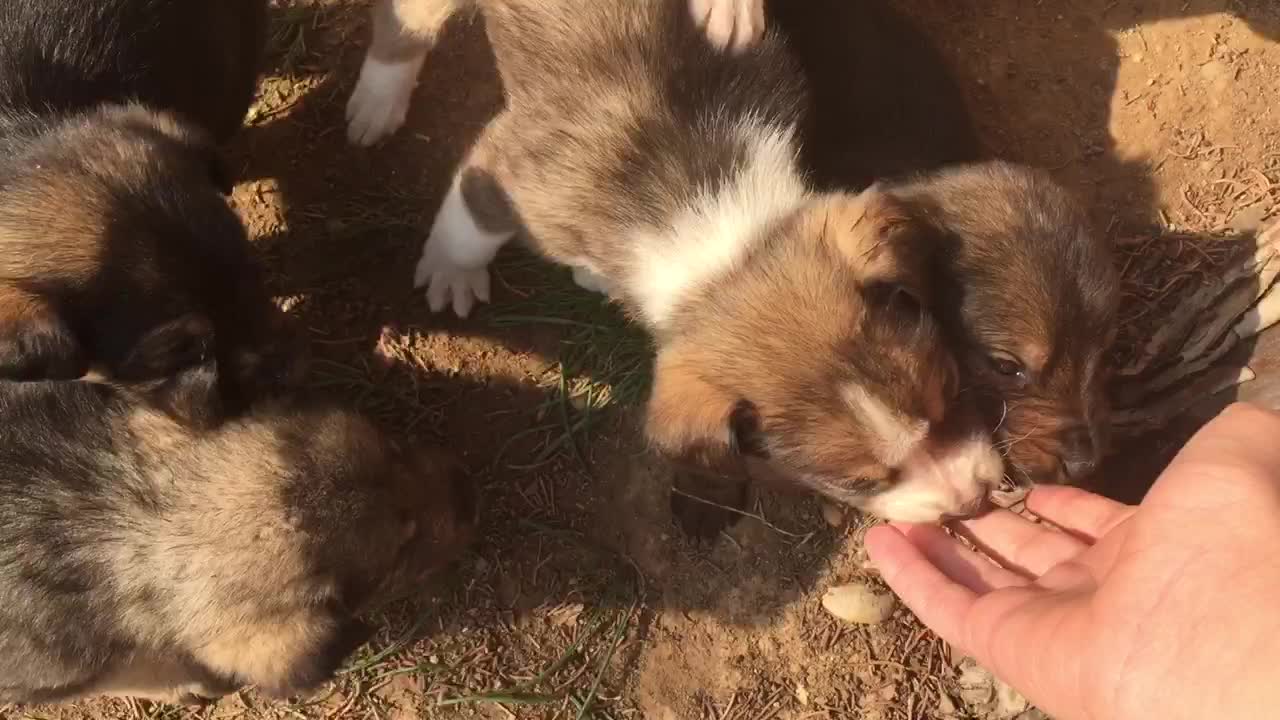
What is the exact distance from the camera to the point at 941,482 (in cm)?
323

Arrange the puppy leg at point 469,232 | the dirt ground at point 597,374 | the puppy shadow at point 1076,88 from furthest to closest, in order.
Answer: the puppy shadow at point 1076,88 → the dirt ground at point 597,374 → the puppy leg at point 469,232

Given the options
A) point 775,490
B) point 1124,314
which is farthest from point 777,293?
point 1124,314

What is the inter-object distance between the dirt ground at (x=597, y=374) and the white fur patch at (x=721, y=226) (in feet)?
3.23

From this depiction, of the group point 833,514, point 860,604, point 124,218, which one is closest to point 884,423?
point 833,514

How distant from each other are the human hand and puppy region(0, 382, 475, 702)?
2161 mm

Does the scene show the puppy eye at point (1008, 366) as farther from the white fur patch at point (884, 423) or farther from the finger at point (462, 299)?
the finger at point (462, 299)

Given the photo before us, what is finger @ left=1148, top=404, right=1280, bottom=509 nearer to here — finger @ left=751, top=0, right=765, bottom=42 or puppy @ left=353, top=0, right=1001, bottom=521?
puppy @ left=353, top=0, right=1001, bottom=521

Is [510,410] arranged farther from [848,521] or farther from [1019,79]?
[1019,79]

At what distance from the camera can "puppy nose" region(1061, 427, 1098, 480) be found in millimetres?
3541

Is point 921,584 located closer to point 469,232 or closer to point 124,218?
point 469,232

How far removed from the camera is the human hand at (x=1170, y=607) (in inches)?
101

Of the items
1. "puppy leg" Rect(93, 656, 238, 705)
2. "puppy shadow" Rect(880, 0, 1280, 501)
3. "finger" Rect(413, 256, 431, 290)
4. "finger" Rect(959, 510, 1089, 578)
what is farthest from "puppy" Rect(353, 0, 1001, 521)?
"puppy leg" Rect(93, 656, 238, 705)

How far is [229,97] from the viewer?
3.88m

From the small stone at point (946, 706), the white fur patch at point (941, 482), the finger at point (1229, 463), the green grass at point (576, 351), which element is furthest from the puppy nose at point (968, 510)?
the green grass at point (576, 351)
